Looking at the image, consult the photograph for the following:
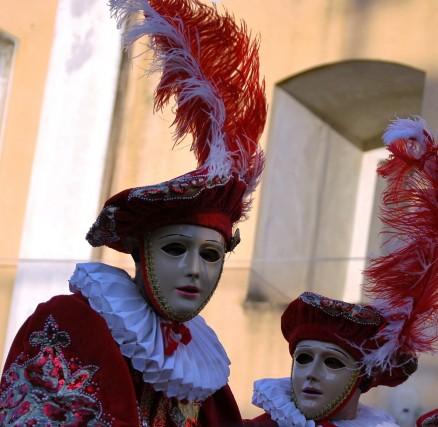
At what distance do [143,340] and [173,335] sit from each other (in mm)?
158

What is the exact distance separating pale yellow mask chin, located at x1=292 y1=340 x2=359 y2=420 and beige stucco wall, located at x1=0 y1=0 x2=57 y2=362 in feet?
10.7

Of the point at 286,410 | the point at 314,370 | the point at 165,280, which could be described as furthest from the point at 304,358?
the point at 165,280

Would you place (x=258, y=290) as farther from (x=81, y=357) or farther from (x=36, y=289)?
(x=81, y=357)

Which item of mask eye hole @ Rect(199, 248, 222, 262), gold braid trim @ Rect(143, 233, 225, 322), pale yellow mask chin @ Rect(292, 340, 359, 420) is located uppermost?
mask eye hole @ Rect(199, 248, 222, 262)

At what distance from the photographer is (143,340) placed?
378 cm

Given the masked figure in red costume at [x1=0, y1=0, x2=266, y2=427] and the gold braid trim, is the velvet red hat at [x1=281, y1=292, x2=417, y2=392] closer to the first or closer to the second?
the masked figure in red costume at [x1=0, y1=0, x2=266, y2=427]

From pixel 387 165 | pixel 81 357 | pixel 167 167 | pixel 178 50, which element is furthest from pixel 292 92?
pixel 81 357

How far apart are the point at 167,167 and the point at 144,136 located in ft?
0.81

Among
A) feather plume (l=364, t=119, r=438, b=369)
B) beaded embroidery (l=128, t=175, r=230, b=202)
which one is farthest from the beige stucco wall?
beaded embroidery (l=128, t=175, r=230, b=202)

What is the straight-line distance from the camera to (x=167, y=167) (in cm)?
734

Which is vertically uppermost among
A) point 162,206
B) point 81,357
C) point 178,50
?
point 178,50

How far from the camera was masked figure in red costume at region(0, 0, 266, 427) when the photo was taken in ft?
12.0

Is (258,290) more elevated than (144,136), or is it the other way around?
(144,136)

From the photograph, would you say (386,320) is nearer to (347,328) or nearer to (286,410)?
(347,328)
